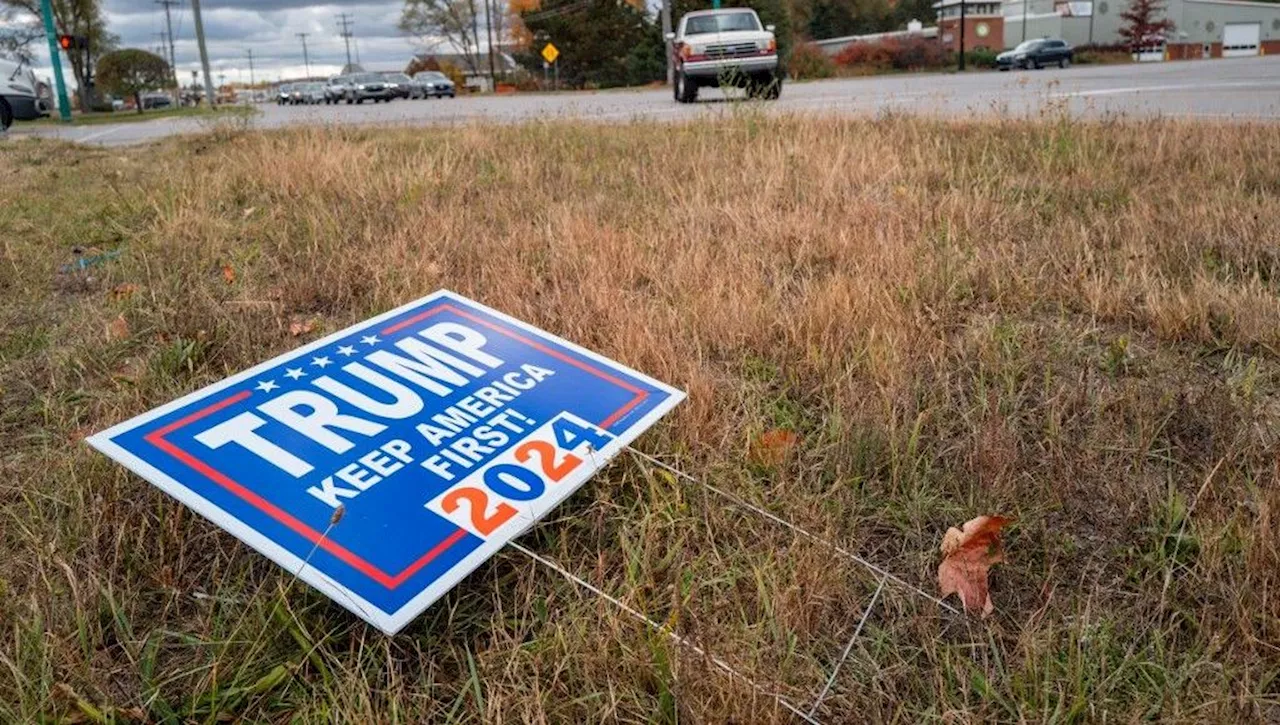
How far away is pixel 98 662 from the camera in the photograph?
1.56m

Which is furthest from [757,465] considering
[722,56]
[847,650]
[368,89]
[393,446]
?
[368,89]

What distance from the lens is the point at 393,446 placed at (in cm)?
191

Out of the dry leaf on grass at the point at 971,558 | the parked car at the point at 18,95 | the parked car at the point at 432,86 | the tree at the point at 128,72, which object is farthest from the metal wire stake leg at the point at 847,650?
the tree at the point at 128,72

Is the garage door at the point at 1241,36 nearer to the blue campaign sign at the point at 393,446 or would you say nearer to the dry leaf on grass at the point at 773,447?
the dry leaf on grass at the point at 773,447

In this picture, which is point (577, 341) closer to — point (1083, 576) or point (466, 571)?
point (466, 571)

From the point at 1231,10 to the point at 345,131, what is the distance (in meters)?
94.2

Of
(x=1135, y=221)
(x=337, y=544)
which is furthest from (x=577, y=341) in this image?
(x=1135, y=221)

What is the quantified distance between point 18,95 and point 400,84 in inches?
1122

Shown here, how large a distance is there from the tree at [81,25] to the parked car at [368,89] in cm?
1654

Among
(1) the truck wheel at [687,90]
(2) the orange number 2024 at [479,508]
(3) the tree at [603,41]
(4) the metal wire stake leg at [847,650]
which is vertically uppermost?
(3) the tree at [603,41]

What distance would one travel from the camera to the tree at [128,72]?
79.4 metres

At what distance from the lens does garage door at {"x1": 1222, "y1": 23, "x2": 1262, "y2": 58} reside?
76.7 metres

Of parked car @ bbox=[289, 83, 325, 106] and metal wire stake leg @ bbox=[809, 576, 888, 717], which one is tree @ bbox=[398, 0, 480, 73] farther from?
metal wire stake leg @ bbox=[809, 576, 888, 717]

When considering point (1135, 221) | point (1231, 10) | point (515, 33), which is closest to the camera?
point (1135, 221)
